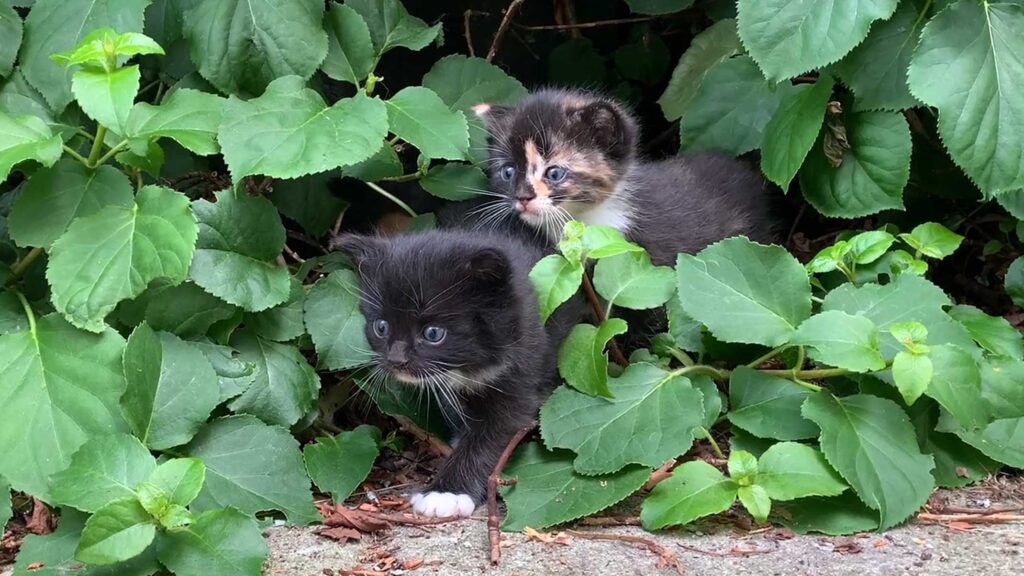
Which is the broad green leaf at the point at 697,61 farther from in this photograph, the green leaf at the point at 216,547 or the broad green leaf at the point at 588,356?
the green leaf at the point at 216,547

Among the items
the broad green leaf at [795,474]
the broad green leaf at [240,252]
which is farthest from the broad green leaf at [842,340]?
the broad green leaf at [240,252]

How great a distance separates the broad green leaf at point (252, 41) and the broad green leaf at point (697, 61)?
157cm

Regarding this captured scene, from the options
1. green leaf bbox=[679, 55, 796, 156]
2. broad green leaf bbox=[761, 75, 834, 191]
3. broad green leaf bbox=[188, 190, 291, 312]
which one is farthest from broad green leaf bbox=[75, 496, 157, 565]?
green leaf bbox=[679, 55, 796, 156]

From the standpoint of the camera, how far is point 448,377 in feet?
9.87

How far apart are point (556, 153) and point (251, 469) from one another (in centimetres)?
160

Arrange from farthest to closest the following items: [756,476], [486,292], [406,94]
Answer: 1. [406,94]
2. [486,292]
3. [756,476]

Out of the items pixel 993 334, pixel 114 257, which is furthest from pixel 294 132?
pixel 993 334

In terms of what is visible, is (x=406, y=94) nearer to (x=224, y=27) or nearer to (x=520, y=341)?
(x=224, y=27)

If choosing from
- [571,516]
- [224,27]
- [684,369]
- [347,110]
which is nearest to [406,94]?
[347,110]

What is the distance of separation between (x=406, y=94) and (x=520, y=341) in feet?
2.83

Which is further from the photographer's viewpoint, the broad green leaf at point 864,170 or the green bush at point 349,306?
the broad green leaf at point 864,170

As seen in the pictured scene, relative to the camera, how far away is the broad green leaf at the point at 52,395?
8.36 feet

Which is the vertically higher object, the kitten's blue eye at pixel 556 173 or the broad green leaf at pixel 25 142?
the broad green leaf at pixel 25 142

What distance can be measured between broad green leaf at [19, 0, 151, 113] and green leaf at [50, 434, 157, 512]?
1.20m
